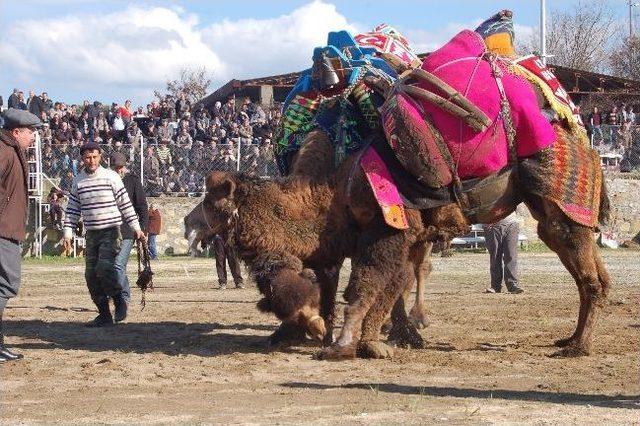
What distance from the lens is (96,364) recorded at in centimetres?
930

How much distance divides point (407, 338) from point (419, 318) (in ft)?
5.36

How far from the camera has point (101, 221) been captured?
492 inches

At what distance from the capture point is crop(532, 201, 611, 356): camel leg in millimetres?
9641

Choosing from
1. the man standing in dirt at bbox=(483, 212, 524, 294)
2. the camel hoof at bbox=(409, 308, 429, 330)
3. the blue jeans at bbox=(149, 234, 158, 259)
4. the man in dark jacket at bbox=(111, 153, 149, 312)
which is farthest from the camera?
the blue jeans at bbox=(149, 234, 158, 259)

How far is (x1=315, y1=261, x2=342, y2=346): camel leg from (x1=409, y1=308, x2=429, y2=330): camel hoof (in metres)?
1.84

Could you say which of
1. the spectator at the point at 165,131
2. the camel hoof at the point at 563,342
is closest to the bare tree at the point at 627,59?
the spectator at the point at 165,131

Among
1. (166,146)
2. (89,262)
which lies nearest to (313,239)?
(89,262)

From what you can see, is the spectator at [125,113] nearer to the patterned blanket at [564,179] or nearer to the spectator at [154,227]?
the spectator at [154,227]

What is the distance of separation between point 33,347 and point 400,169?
418 centimetres

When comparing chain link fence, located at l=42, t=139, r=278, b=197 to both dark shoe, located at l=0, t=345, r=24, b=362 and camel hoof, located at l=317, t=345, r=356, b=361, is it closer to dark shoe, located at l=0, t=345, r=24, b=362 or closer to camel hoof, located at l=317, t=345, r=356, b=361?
dark shoe, located at l=0, t=345, r=24, b=362

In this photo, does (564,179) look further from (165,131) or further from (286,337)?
(165,131)

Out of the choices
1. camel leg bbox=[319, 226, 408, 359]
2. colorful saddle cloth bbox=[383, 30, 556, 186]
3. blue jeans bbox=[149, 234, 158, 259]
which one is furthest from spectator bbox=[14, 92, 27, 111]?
camel leg bbox=[319, 226, 408, 359]

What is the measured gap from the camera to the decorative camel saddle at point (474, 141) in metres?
9.36

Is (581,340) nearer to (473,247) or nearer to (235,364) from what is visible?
(235,364)
